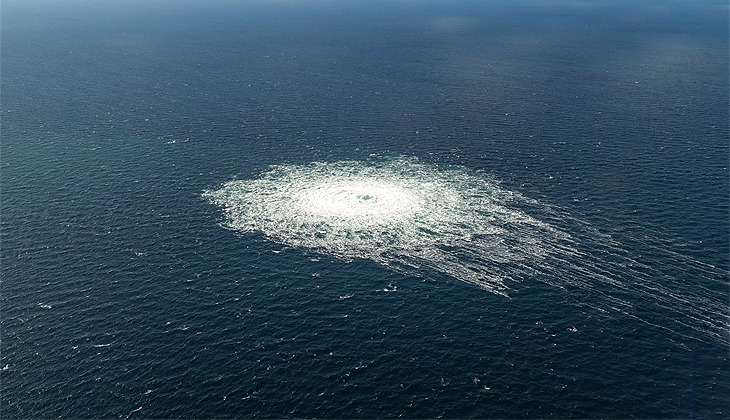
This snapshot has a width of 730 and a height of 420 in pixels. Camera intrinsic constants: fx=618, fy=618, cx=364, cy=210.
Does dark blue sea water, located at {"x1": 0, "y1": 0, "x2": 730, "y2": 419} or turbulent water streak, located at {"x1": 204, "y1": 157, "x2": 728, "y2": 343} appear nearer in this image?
dark blue sea water, located at {"x1": 0, "y1": 0, "x2": 730, "y2": 419}

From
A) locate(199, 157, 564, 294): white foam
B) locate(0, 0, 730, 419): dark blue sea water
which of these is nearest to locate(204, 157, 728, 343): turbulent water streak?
locate(199, 157, 564, 294): white foam

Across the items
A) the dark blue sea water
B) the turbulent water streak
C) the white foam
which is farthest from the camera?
the white foam

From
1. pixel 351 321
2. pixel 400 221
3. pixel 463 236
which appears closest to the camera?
pixel 351 321

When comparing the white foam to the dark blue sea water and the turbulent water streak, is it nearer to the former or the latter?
the turbulent water streak

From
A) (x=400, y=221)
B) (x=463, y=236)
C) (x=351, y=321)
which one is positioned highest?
(x=400, y=221)

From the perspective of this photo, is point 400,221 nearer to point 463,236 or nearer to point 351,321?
point 463,236

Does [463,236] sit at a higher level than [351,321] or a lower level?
higher

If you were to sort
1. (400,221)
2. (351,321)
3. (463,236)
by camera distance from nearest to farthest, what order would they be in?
(351,321)
(463,236)
(400,221)

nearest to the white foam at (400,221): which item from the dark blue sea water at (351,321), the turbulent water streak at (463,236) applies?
the turbulent water streak at (463,236)

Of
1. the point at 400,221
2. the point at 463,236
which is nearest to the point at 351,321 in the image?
the point at 463,236

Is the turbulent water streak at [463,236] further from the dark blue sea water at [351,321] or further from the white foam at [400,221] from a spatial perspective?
the dark blue sea water at [351,321]
